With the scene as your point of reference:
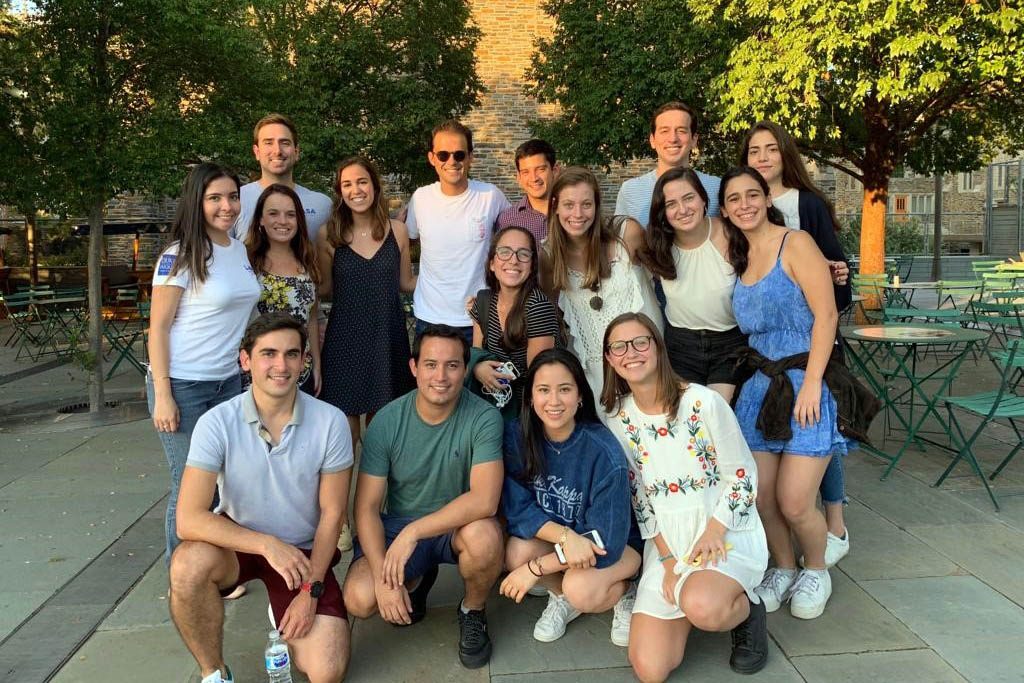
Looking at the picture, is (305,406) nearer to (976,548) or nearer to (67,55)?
(976,548)

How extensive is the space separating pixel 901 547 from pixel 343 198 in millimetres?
3096

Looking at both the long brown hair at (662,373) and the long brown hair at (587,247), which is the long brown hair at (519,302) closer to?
the long brown hair at (587,247)

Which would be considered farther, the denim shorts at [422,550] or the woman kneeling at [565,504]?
the denim shorts at [422,550]

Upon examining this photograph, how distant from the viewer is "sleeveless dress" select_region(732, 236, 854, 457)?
3.14m

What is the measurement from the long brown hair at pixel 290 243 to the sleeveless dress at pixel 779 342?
1857 millimetres

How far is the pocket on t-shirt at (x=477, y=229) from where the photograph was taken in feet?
12.7

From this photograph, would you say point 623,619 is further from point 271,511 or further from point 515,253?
point 515,253

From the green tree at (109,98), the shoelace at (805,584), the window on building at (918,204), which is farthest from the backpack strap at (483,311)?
the window on building at (918,204)

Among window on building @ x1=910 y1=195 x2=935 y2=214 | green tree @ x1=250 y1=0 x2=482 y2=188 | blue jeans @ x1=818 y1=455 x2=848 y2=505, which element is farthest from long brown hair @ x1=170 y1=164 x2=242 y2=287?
window on building @ x1=910 y1=195 x2=935 y2=214

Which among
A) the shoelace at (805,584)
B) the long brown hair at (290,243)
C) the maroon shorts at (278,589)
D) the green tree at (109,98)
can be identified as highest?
the green tree at (109,98)

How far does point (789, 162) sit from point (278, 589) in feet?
8.59

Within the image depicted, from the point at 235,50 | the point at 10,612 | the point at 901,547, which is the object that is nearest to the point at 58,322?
the point at 235,50

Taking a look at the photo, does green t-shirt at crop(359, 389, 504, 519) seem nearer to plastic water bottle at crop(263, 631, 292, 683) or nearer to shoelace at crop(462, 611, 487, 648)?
shoelace at crop(462, 611, 487, 648)

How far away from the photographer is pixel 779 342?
323 centimetres
